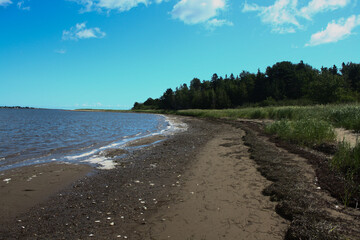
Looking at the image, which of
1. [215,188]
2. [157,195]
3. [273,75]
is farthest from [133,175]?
[273,75]

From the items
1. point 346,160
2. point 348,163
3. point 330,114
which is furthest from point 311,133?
point 330,114

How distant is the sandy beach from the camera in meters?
3.84

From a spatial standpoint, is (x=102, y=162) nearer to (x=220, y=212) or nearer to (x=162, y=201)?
(x=162, y=201)

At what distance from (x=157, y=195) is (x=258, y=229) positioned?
103 inches

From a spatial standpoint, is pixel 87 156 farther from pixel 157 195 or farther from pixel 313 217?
pixel 313 217

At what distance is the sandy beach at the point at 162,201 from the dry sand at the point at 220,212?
0.7 inches

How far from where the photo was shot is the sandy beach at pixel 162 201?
384 cm

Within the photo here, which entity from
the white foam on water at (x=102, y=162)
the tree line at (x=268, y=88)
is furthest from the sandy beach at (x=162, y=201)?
the tree line at (x=268, y=88)

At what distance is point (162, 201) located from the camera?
202 inches

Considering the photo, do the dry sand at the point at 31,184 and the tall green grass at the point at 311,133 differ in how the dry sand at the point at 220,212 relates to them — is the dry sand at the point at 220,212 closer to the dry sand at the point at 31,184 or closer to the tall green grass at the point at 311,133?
the dry sand at the point at 31,184

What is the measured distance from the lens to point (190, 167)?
26.8ft

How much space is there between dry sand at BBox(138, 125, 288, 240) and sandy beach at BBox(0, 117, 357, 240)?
0.06 feet

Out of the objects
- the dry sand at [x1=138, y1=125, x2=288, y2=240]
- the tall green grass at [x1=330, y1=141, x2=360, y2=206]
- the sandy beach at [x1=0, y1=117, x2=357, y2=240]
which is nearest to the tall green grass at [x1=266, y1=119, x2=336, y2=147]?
the sandy beach at [x1=0, y1=117, x2=357, y2=240]

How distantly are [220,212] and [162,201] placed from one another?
142cm
